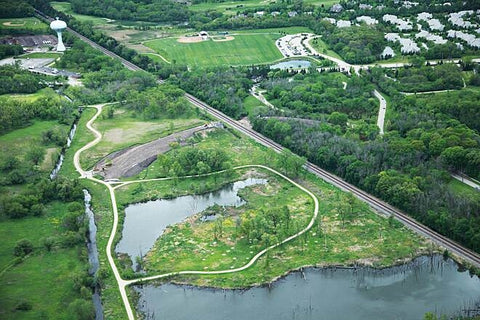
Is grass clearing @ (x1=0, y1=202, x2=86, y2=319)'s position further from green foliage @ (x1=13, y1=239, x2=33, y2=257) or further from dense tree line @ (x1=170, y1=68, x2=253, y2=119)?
dense tree line @ (x1=170, y1=68, x2=253, y2=119)

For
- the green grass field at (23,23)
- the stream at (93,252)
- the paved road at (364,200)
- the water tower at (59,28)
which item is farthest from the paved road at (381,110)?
the green grass field at (23,23)

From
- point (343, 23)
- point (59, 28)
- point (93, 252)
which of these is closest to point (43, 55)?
point (59, 28)

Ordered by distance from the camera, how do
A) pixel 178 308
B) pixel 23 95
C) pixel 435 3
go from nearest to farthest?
1. pixel 178 308
2. pixel 23 95
3. pixel 435 3

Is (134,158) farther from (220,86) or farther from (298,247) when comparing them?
(298,247)

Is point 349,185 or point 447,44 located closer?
point 349,185

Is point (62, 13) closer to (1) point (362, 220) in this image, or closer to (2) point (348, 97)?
(2) point (348, 97)

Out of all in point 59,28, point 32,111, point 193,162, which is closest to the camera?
point 193,162

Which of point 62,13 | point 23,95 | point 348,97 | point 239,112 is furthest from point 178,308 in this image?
point 62,13
